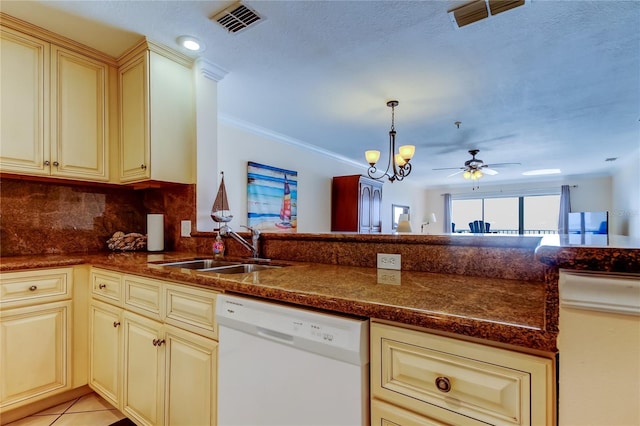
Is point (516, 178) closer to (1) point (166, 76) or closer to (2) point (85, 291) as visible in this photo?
(1) point (166, 76)

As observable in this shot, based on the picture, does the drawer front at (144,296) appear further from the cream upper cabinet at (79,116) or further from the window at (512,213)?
the window at (512,213)

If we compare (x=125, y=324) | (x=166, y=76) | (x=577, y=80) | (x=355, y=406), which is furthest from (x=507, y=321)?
(x=577, y=80)

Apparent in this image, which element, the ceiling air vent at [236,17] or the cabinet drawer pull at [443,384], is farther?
the ceiling air vent at [236,17]

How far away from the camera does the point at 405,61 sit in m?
2.30

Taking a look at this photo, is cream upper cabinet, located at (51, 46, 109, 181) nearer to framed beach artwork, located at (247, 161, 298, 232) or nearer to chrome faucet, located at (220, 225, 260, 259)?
chrome faucet, located at (220, 225, 260, 259)

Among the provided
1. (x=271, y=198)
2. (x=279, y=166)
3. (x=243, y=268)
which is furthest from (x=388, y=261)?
(x=279, y=166)

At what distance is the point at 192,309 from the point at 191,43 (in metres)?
1.76

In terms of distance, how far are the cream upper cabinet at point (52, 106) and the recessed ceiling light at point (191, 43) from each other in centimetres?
65

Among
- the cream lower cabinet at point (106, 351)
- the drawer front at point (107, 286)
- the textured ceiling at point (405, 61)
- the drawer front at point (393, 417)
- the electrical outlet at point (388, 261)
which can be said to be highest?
the textured ceiling at point (405, 61)

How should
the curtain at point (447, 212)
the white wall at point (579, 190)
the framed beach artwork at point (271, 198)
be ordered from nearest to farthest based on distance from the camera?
the framed beach artwork at point (271, 198) < the white wall at point (579, 190) < the curtain at point (447, 212)

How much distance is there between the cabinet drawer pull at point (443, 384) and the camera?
0.71m

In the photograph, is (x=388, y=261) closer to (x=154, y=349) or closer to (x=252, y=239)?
(x=252, y=239)

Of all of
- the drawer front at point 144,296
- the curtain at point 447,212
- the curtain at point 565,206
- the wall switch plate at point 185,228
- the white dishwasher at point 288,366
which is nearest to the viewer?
the white dishwasher at point 288,366

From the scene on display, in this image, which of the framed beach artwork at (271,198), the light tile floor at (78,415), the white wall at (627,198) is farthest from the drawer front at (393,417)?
the white wall at (627,198)
